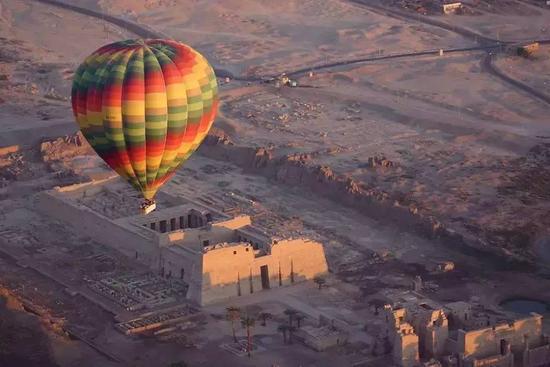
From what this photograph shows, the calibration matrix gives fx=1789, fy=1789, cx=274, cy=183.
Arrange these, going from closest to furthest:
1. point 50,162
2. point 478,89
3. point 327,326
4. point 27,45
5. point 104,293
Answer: point 327,326
point 104,293
point 50,162
point 478,89
point 27,45

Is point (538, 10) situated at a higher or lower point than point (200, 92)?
lower

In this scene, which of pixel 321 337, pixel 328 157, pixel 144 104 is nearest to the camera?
pixel 321 337

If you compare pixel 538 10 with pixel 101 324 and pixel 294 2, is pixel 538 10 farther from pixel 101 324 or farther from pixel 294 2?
pixel 101 324

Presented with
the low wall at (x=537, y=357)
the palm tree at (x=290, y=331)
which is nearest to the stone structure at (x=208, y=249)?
the palm tree at (x=290, y=331)

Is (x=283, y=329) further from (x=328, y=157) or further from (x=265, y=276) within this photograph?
(x=328, y=157)

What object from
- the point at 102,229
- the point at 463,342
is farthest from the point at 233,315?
the point at 102,229

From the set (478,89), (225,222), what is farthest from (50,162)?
(478,89)
